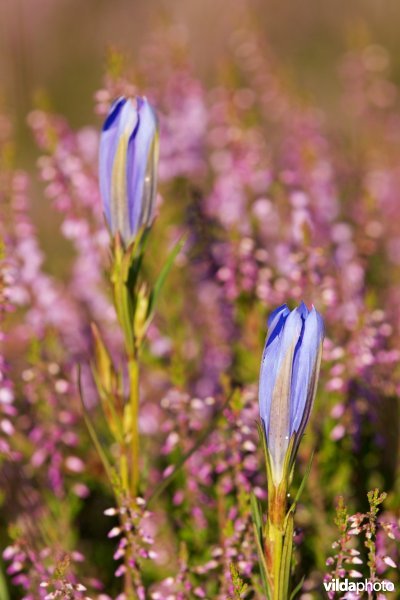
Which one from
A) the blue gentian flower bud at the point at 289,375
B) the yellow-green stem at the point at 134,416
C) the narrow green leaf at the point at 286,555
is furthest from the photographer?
the yellow-green stem at the point at 134,416

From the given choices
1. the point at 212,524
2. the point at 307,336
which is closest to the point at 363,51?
the point at 212,524

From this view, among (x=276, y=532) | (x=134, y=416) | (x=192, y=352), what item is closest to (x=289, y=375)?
(x=276, y=532)

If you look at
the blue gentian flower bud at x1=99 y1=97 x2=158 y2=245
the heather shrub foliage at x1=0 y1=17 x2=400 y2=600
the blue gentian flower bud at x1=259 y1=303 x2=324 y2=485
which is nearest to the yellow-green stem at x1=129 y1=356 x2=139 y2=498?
the heather shrub foliage at x1=0 y1=17 x2=400 y2=600

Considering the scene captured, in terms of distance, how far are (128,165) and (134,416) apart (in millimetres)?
587

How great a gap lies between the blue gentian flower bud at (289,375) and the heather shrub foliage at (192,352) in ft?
0.18

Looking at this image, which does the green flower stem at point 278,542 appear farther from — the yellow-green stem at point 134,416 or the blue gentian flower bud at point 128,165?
the blue gentian flower bud at point 128,165

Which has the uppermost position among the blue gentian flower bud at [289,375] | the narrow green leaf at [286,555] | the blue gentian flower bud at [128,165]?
the blue gentian flower bud at [128,165]

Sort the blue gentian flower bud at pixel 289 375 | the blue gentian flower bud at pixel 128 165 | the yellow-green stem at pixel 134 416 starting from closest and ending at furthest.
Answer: the blue gentian flower bud at pixel 289 375 → the blue gentian flower bud at pixel 128 165 → the yellow-green stem at pixel 134 416

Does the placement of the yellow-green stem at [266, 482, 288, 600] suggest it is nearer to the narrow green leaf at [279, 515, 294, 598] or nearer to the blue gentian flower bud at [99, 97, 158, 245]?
the narrow green leaf at [279, 515, 294, 598]

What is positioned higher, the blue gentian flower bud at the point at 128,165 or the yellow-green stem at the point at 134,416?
the blue gentian flower bud at the point at 128,165

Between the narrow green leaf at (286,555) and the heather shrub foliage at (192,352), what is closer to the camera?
the narrow green leaf at (286,555)

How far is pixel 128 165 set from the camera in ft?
5.68

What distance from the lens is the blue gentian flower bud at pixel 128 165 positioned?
5.59ft

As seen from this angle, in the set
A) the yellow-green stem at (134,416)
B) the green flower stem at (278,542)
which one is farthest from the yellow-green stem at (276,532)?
the yellow-green stem at (134,416)
